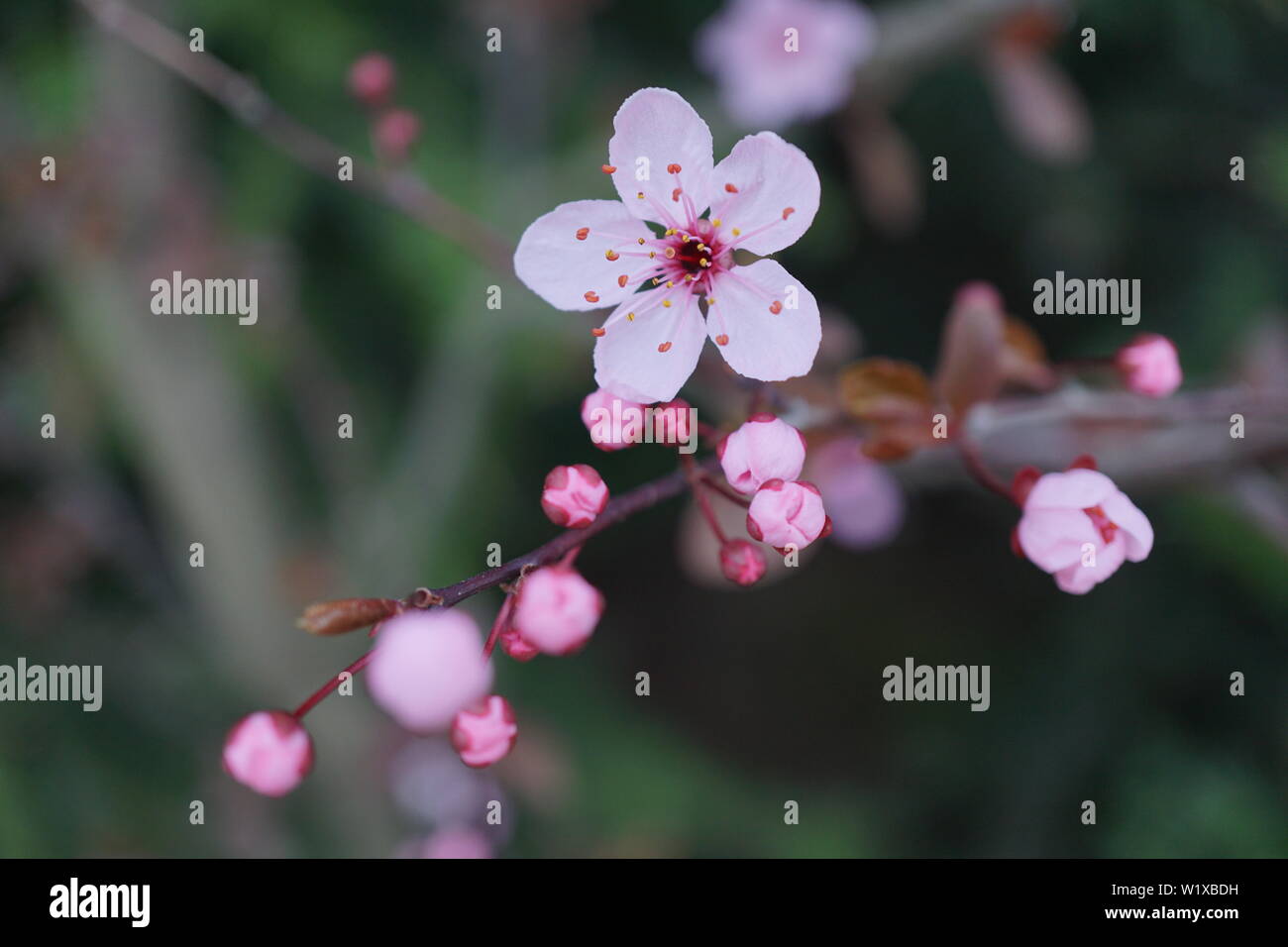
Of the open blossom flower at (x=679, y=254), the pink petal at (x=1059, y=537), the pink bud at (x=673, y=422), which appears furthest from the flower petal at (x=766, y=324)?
the pink petal at (x=1059, y=537)

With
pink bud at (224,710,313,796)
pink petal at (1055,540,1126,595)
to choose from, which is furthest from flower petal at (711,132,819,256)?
pink bud at (224,710,313,796)

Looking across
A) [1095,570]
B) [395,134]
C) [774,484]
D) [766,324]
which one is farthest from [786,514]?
[395,134]

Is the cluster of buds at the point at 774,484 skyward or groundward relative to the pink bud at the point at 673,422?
groundward

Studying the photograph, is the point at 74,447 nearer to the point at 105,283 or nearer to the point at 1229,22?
the point at 105,283

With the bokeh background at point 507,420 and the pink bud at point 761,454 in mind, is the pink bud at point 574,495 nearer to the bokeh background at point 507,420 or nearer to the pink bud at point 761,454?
the pink bud at point 761,454

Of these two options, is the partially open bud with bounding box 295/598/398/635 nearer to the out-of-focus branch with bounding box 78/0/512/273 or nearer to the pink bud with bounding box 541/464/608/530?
the pink bud with bounding box 541/464/608/530

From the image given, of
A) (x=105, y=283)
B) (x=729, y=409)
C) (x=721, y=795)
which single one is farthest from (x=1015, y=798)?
(x=105, y=283)

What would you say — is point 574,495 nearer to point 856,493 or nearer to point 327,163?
point 327,163
